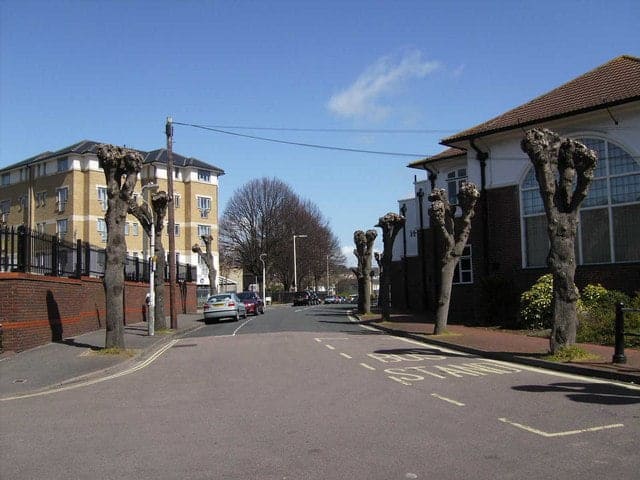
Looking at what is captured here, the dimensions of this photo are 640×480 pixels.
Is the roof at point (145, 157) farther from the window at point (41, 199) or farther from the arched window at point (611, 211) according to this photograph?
the arched window at point (611, 211)

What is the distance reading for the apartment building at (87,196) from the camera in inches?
2298

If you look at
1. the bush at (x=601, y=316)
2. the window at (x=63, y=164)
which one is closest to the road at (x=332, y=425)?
the bush at (x=601, y=316)

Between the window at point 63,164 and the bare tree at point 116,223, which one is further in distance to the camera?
the window at point 63,164

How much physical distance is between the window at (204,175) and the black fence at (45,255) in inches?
1741

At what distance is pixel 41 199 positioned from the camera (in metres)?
61.2

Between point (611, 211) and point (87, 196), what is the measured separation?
50.4m

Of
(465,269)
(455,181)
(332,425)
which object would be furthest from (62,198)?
(332,425)

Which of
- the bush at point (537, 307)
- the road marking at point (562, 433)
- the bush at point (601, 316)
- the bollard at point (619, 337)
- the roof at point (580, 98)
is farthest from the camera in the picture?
the roof at point (580, 98)

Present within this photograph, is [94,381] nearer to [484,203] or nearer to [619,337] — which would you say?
[619,337]

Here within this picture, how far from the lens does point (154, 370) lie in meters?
13.6

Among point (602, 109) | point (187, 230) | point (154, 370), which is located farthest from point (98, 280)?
point (187, 230)

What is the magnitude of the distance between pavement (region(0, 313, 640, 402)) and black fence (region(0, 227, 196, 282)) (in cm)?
222

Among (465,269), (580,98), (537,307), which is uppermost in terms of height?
(580,98)

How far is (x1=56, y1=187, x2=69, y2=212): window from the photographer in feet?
193
